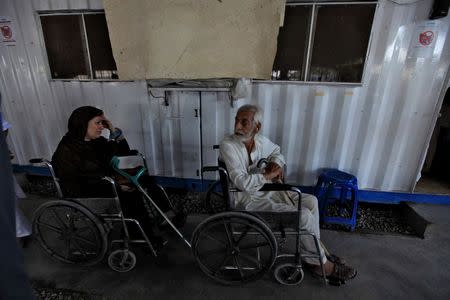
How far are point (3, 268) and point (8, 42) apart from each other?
317 centimetres

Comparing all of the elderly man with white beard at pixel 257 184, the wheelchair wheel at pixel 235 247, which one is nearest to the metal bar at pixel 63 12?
the elderly man with white beard at pixel 257 184

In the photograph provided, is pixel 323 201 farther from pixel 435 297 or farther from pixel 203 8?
pixel 203 8

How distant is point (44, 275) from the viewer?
183cm

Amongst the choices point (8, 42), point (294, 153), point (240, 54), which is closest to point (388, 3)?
point (240, 54)

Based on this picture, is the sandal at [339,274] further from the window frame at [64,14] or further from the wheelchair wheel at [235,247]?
the window frame at [64,14]

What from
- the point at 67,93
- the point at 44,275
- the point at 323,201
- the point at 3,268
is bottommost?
the point at 44,275

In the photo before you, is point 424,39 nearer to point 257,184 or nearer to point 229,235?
point 257,184

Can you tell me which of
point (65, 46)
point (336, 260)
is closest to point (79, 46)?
point (65, 46)

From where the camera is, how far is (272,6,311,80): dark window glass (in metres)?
2.18

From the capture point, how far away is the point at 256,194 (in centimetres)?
182

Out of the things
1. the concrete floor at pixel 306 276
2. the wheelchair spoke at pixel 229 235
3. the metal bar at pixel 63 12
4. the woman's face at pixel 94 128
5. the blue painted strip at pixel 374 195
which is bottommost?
the concrete floor at pixel 306 276

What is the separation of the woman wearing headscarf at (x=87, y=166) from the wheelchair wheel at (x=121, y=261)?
0.21 metres

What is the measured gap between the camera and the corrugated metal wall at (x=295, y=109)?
2.15m

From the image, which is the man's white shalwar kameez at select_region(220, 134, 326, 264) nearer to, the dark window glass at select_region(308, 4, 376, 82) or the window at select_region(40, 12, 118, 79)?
the dark window glass at select_region(308, 4, 376, 82)
